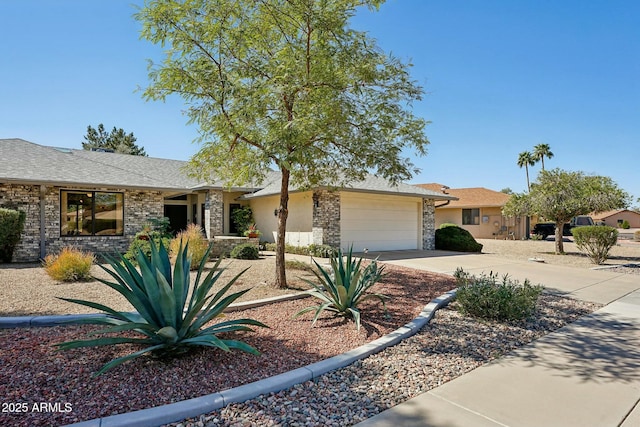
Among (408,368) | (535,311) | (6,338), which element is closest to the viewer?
(408,368)

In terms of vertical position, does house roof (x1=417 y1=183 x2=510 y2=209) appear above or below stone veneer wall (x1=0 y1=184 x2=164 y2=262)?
above

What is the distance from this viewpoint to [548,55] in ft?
37.9

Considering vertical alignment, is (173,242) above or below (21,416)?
above

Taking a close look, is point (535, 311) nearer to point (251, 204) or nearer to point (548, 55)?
point (548, 55)

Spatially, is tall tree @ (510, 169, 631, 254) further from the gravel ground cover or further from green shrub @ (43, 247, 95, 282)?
green shrub @ (43, 247, 95, 282)

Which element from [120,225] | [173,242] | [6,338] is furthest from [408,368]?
[120,225]

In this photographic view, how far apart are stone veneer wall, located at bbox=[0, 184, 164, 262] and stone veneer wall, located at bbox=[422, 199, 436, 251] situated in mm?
12806

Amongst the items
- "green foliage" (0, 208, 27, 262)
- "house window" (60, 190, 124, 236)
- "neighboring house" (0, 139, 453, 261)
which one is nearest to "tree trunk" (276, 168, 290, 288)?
"neighboring house" (0, 139, 453, 261)

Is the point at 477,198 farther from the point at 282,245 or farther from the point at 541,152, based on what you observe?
the point at 541,152

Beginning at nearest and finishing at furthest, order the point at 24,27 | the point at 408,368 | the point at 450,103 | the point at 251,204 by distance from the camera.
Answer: the point at 408,368 < the point at 24,27 < the point at 450,103 < the point at 251,204

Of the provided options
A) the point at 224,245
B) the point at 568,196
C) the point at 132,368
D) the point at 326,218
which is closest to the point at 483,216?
the point at 568,196

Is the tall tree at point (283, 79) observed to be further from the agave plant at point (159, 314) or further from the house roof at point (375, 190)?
the house roof at point (375, 190)

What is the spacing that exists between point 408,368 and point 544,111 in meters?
15.3

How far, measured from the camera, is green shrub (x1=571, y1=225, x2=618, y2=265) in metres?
13.4
